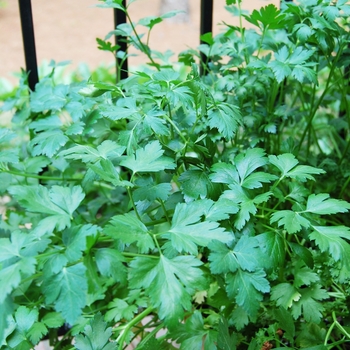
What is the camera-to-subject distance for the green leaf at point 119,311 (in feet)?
2.92

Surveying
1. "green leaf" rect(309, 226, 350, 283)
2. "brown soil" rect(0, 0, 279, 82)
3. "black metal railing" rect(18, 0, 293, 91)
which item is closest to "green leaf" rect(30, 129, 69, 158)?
"black metal railing" rect(18, 0, 293, 91)

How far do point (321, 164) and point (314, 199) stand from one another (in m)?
0.38

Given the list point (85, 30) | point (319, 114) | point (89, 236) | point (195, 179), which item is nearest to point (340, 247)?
point (195, 179)

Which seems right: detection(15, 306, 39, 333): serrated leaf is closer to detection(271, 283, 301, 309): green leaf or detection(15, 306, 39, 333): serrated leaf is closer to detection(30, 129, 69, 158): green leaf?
detection(30, 129, 69, 158): green leaf

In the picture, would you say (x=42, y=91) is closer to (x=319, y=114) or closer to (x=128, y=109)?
(x=128, y=109)

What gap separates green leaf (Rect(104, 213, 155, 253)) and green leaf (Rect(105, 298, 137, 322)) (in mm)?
298

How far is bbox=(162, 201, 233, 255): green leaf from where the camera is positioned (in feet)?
2.06

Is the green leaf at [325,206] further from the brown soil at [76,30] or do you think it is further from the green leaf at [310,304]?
the brown soil at [76,30]

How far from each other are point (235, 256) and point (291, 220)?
9 cm

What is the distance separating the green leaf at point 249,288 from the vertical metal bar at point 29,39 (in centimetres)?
68

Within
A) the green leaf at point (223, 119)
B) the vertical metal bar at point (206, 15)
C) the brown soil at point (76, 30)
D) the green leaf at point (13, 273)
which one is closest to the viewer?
the green leaf at point (13, 273)

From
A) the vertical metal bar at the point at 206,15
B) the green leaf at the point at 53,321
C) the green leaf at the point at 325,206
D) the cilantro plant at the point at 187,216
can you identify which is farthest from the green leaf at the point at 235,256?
the vertical metal bar at the point at 206,15

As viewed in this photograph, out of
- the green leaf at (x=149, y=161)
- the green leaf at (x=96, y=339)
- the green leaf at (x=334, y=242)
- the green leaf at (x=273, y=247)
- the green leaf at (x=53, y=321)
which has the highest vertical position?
the green leaf at (x=149, y=161)

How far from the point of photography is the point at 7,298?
56 cm
